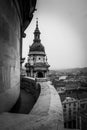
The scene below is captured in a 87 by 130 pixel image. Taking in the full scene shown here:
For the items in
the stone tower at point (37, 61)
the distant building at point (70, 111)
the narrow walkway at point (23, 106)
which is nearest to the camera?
the narrow walkway at point (23, 106)

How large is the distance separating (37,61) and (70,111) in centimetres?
1959

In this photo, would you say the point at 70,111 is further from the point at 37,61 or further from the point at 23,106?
the point at 23,106

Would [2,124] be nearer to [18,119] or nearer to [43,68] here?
[18,119]

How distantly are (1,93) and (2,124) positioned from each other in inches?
24.3

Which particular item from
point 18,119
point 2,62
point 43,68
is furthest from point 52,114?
point 43,68

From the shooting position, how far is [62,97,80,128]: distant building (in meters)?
32.9

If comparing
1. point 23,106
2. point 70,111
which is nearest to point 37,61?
point 70,111

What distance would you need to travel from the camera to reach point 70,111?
35.2 m

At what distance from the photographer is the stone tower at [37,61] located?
24500mm

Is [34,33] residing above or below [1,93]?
above

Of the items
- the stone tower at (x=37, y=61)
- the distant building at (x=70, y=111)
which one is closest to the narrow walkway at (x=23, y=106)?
the stone tower at (x=37, y=61)

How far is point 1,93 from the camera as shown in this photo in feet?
6.66

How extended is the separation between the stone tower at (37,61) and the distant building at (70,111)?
13.7 meters

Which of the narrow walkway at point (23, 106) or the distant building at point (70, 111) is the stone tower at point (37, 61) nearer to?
the distant building at point (70, 111)
